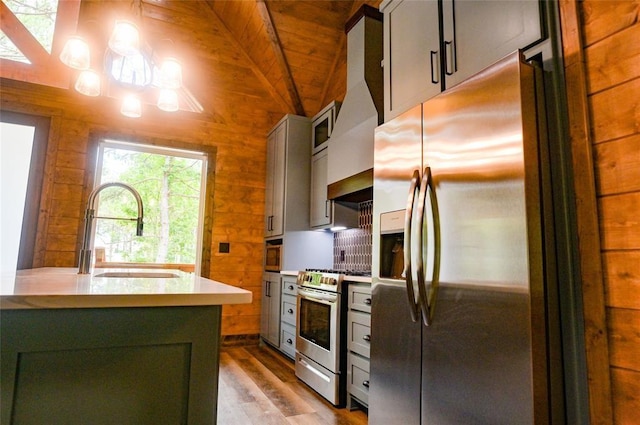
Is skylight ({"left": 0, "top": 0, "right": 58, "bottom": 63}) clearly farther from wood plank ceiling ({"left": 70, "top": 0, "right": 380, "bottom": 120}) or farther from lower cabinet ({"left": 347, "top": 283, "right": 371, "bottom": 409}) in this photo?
lower cabinet ({"left": 347, "top": 283, "right": 371, "bottom": 409})

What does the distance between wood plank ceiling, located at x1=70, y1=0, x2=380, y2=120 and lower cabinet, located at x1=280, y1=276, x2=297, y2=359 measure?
225cm

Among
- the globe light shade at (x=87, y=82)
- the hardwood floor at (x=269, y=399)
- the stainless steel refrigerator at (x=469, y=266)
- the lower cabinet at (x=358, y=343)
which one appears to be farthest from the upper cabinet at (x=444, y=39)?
the hardwood floor at (x=269, y=399)

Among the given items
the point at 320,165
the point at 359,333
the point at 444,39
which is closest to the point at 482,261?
the point at 444,39

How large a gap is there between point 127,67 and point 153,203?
1989 mm

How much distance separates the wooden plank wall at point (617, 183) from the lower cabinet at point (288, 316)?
2.61 m

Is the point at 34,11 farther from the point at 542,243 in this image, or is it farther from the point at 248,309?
the point at 542,243

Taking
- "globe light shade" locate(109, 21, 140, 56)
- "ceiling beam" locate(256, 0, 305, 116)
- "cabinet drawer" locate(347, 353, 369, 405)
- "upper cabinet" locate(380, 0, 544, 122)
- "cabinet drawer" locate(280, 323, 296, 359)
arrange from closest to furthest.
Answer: "upper cabinet" locate(380, 0, 544, 122) < "globe light shade" locate(109, 21, 140, 56) < "cabinet drawer" locate(347, 353, 369, 405) < "cabinet drawer" locate(280, 323, 296, 359) < "ceiling beam" locate(256, 0, 305, 116)

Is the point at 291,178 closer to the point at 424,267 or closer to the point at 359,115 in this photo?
the point at 359,115

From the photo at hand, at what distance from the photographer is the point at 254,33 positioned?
4.37 metres

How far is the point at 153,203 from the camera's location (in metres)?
4.29

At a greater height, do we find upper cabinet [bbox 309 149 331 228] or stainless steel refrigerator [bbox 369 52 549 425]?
upper cabinet [bbox 309 149 331 228]

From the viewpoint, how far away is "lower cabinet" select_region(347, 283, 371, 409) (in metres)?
2.36

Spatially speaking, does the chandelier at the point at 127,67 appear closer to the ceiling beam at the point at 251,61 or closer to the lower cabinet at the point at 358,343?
the lower cabinet at the point at 358,343

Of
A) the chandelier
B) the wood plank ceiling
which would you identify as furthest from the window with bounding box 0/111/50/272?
the chandelier
